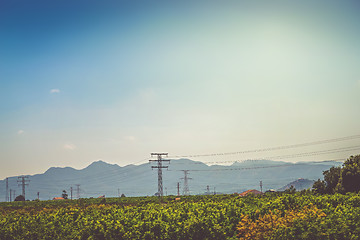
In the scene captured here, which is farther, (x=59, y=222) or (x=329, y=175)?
(x=329, y=175)

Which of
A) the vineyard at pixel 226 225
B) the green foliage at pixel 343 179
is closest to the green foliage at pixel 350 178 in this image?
the green foliage at pixel 343 179

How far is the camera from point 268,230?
40.7 ft

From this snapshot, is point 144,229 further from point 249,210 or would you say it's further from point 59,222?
point 59,222

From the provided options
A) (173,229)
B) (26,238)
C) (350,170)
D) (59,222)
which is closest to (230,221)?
(173,229)

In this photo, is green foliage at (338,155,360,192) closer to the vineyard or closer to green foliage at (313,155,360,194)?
green foliage at (313,155,360,194)

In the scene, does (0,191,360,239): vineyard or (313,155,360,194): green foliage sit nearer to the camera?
(0,191,360,239): vineyard

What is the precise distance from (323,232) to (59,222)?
46.0 ft

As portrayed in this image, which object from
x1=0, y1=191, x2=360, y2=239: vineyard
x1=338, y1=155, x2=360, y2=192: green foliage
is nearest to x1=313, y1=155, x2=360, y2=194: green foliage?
x1=338, y1=155, x2=360, y2=192: green foliage

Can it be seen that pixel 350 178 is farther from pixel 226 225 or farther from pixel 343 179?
pixel 226 225

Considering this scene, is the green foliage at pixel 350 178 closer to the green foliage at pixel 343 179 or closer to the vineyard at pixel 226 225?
the green foliage at pixel 343 179

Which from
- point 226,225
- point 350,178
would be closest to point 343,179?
point 350,178

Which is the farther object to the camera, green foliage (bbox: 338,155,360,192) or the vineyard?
green foliage (bbox: 338,155,360,192)

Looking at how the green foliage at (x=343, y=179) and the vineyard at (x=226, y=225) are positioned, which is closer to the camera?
the vineyard at (x=226, y=225)

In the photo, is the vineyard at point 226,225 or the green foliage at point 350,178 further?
the green foliage at point 350,178
